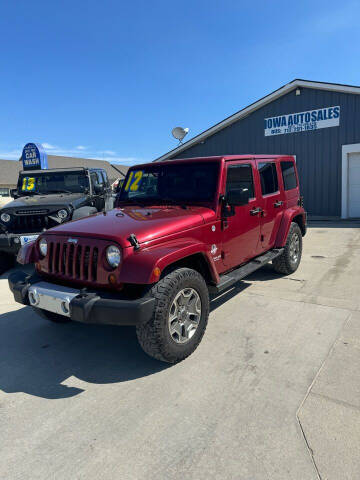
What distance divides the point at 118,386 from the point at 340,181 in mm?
11817

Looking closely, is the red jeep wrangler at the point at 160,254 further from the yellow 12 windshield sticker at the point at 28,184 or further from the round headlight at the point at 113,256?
the yellow 12 windshield sticker at the point at 28,184

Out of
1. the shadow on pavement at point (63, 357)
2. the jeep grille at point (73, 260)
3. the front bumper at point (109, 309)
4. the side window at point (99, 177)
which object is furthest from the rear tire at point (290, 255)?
the side window at point (99, 177)

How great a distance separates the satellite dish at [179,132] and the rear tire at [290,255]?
1085 centimetres

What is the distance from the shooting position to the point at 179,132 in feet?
50.5

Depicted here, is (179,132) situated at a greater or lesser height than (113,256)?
greater

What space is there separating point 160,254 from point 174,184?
151 centimetres

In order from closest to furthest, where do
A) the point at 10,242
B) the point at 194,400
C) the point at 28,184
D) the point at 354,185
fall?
1. the point at 194,400
2. the point at 10,242
3. the point at 28,184
4. the point at 354,185

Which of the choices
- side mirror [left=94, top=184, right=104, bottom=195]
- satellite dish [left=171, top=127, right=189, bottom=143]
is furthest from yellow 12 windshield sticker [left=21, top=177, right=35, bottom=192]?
satellite dish [left=171, top=127, right=189, bottom=143]

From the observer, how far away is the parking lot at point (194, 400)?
1915 mm

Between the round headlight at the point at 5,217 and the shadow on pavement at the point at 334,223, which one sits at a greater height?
the round headlight at the point at 5,217

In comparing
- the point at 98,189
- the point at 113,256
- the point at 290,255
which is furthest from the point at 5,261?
the point at 290,255

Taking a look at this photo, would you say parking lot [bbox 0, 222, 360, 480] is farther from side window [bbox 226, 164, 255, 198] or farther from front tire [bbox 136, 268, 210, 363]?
A: side window [bbox 226, 164, 255, 198]

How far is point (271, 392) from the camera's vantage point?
2.52 metres

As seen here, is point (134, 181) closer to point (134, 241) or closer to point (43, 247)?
point (43, 247)
